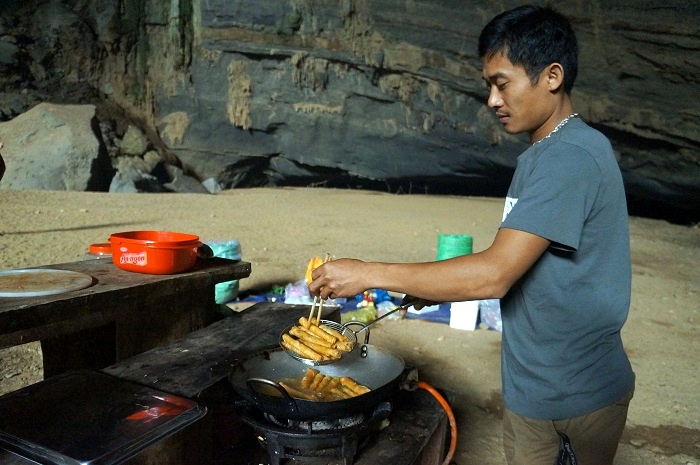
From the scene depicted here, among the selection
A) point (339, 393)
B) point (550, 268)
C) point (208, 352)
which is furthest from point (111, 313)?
point (550, 268)

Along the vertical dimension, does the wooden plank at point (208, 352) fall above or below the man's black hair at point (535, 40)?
below

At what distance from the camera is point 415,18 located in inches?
548

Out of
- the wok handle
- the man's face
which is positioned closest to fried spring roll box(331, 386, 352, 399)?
the wok handle

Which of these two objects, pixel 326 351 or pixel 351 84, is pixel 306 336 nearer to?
pixel 326 351

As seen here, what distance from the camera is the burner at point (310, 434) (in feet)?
5.58

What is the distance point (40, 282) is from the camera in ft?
7.51

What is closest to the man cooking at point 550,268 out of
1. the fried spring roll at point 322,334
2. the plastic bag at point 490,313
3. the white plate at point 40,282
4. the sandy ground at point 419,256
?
the fried spring roll at point 322,334

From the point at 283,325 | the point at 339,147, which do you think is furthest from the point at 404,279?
the point at 339,147

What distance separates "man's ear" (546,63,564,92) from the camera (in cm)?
159

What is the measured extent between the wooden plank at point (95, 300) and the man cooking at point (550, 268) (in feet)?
3.22

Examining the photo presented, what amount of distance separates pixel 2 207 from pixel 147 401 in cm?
915

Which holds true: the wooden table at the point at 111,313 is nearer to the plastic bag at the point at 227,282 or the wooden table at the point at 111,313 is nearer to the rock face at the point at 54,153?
the plastic bag at the point at 227,282

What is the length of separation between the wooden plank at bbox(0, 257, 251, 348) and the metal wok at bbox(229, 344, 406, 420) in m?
0.67

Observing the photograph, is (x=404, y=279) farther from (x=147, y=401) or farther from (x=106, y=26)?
(x=106, y=26)
